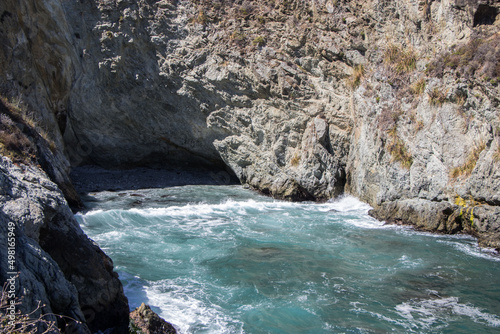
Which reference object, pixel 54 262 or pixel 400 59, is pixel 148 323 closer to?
pixel 54 262

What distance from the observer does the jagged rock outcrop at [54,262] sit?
4160mm

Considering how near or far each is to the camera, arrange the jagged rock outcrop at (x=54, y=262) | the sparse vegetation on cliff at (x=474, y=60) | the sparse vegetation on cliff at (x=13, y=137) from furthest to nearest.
A: the sparse vegetation on cliff at (x=474, y=60)
the sparse vegetation on cliff at (x=13, y=137)
the jagged rock outcrop at (x=54, y=262)

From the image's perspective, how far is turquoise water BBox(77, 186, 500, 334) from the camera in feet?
21.4

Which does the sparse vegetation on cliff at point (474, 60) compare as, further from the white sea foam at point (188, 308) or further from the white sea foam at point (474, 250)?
the white sea foam at point (188, 308)

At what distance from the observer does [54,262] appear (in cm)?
470

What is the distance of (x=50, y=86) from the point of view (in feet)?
60.5

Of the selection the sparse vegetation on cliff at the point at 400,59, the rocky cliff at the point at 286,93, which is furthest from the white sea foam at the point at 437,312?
the sparse vegetation on cliff at the point at 400,59

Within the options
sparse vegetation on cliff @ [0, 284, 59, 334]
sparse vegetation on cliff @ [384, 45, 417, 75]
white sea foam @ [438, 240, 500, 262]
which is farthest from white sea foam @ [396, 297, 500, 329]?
sparse vegetation on cliff @ [384, 45, 417, 75]

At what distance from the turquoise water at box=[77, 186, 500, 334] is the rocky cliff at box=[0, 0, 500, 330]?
6.52 ft

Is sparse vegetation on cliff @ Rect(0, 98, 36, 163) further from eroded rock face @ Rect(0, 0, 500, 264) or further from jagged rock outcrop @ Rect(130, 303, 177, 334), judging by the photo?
eroded rock face @ Rect(0, 0, 500, 264)

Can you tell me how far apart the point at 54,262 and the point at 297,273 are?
17.3ft

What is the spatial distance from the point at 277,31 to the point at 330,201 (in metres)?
8.97

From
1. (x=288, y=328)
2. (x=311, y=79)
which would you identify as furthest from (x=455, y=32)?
(x=288, y=328)

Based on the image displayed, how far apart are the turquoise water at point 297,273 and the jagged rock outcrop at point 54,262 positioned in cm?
131
